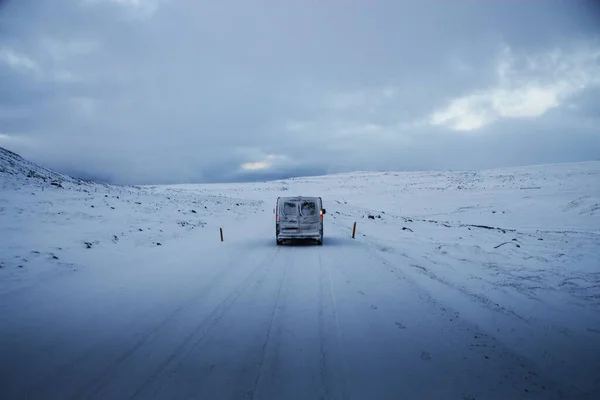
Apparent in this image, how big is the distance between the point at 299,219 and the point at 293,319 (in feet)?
28.2

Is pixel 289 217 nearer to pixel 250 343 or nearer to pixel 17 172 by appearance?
pixel 250 343

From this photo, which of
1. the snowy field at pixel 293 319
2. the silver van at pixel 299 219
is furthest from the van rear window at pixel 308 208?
the snowy field at pixel 293 319

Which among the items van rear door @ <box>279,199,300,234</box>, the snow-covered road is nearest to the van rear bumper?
van rear door @ <box>279,199,300,234</box>

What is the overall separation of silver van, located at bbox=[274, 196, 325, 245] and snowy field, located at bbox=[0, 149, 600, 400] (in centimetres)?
93

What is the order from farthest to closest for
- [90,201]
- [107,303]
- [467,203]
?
1. [467,203]
2. [90,201]
3. [107,303]

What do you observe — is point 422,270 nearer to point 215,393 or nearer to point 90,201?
point 215,393

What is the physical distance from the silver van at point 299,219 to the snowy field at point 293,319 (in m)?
0.93

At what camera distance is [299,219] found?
14.0m

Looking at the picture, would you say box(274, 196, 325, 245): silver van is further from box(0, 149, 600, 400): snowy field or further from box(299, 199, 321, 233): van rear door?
box(0, 149, 600, 400): snowy field

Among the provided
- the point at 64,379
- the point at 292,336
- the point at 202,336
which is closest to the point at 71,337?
the point at 64,379

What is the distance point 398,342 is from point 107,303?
5.91 m

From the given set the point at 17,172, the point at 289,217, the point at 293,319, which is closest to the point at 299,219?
the point at 289,217

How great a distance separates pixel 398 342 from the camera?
15.4 feet

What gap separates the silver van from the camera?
1381 centimetres
